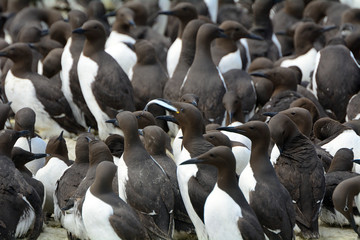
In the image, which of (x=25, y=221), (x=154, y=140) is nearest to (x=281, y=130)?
(x=154, y=140)

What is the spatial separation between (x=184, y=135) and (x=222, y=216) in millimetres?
1819

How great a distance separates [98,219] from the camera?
9.63 m

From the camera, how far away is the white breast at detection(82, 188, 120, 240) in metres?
9.62

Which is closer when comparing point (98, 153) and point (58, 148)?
point (98, 153)

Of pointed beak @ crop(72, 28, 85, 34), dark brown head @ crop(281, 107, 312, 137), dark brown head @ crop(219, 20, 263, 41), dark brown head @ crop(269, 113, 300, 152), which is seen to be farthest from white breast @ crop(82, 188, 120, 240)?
dark brown head @ crop(219, 20, 263, 41)

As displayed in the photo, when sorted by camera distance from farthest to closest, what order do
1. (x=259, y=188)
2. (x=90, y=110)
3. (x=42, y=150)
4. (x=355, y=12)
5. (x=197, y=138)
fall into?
(x=355, y=12) → (x=90, y=110) → (x=42, y=150) → (x=197, y=138) → (x=259, y=188)

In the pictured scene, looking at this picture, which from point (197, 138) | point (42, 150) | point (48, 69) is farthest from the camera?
point (48, 69)

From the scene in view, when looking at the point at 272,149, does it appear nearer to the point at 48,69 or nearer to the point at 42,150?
the point at 42,150

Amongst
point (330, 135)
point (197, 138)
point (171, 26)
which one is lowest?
point (171, 26)

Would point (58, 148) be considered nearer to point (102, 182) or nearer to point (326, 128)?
point (102, 182)

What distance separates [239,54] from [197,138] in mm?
6469

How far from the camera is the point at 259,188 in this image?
10156 mm

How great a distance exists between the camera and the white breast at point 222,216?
952 cm

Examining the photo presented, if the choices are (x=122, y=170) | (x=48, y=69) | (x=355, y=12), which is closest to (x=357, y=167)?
(x=122, y=170)
